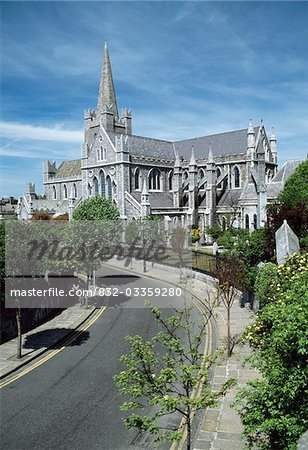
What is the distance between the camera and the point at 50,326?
2020 cm

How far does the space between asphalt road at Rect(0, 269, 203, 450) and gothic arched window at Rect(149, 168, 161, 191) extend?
42.1 m

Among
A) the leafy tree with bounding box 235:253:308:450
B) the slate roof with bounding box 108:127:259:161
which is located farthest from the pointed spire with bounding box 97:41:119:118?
the leafy tree with bounding box 235:253:308:450

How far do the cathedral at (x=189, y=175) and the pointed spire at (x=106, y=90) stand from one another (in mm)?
2285

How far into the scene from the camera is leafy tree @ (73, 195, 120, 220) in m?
37.6

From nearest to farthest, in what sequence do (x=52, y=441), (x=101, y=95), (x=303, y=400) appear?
(x=303, y=400) → (x=52, y=441) → (x=101, y=95)

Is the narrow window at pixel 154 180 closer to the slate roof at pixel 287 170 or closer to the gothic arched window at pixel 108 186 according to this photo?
the gothic arched window at pixel 108 186

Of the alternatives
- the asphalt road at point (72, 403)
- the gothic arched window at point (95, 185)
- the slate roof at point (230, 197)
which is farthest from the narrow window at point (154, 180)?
the asphalt road at point (72, 403)

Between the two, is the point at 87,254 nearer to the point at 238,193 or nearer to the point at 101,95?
the point at 238,193

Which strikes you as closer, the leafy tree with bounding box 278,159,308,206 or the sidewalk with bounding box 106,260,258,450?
the sidewalk with bounding box 106,260,258,450

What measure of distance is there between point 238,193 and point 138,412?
46.5 metres

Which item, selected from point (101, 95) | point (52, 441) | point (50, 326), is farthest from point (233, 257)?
point (101, 95)

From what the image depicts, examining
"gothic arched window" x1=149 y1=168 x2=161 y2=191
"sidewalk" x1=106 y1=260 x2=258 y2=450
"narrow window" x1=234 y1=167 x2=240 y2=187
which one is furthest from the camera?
"gothic arched window" x1=149 y1=168 x2=161 y2=191

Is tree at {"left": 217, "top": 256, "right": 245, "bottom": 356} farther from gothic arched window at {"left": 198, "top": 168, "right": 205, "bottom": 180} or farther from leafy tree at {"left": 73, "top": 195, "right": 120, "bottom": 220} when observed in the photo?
gothic arched window at {"left": 198, "top": 168, "right": 205, "bottom": 180}

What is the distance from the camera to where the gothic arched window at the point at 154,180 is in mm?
58906
